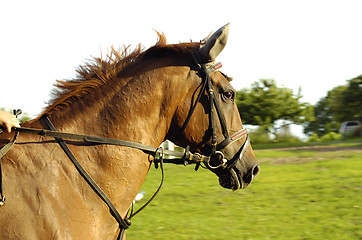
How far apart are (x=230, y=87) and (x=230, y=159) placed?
0.55 m

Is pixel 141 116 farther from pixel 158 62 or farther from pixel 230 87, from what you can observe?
pixel 230 87

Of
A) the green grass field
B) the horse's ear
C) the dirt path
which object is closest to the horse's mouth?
the horse's ear

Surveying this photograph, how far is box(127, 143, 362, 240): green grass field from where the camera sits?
6297 mm

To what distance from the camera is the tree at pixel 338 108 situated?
93.6ft

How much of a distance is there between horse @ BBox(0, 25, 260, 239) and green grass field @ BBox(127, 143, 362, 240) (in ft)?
4.95

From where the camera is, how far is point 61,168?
8.97ft

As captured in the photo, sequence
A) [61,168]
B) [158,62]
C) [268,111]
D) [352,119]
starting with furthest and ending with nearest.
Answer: [352,119]
[268,111]
[158,62]
[61,168]

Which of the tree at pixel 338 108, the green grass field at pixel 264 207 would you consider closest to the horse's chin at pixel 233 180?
the green grass field at pixel 264 207

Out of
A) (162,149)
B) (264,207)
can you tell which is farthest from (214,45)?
(264,207)

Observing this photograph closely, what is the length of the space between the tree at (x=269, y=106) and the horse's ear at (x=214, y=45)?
919 inches

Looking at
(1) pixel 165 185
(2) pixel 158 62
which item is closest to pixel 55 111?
(2) pixel 158 62

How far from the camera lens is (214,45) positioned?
3.06m

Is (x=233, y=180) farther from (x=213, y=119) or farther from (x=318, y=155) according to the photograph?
(x=318, y=155)

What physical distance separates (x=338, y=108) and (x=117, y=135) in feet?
100
